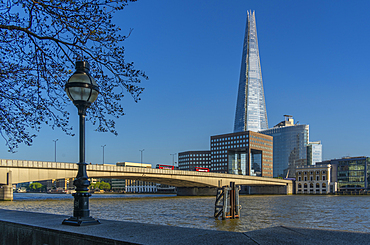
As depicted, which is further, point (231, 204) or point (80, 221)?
point (231, 204)

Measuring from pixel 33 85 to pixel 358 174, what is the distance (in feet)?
486

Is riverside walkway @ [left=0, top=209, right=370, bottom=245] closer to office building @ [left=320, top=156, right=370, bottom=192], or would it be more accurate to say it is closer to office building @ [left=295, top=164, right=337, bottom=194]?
office building @ [left=295, top=164, right=337, bottom=194]

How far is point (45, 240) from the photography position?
703cm

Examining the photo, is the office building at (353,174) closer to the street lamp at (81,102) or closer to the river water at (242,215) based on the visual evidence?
the river water at (242,215)

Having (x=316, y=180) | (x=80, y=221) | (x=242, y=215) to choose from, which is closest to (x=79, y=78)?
(x=80, y=221)

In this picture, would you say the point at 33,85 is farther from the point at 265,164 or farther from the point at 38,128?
the point at 265,164

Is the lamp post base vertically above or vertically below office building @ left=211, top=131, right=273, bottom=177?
above

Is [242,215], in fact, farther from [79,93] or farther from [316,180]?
[316,180]

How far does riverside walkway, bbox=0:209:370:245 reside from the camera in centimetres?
536

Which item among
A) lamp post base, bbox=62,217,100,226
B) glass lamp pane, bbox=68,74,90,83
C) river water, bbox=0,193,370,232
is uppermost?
glass lamp pane, bbox=68,74,90,83

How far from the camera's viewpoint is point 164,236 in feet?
19.6

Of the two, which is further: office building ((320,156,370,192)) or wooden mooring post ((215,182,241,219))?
office building ((320,156,370,192))

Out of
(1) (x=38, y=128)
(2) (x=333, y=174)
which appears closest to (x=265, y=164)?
(2) (x=333, y=174)

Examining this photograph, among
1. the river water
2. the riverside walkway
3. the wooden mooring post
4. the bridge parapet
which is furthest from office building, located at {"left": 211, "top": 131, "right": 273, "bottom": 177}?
the riverside walkway
